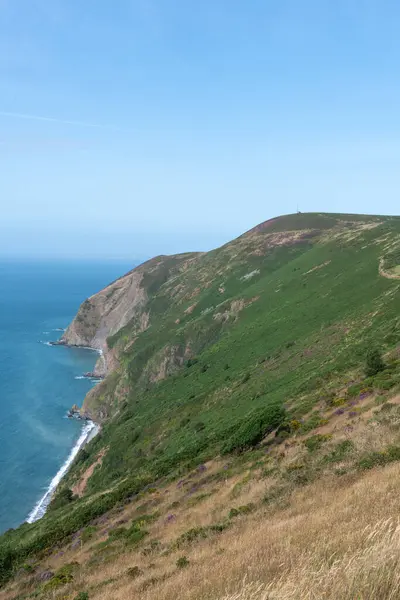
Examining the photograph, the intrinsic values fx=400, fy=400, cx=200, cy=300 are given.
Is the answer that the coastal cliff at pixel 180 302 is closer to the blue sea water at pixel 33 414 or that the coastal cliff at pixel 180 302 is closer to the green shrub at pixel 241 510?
the blue sea water at pixel 33 414

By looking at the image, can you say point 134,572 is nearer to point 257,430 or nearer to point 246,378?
point 257,430

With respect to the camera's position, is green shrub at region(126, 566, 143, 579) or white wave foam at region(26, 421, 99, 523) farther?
white wave foam at region(26, 421, 99, 523)

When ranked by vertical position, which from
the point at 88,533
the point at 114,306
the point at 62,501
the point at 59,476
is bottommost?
the point at 59,476

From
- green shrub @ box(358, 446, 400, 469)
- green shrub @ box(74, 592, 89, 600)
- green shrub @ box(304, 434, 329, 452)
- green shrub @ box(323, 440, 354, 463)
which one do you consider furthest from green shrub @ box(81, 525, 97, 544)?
green shrub @ box(358, 446, 400, 469)

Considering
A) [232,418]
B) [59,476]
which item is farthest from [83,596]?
[59,476]

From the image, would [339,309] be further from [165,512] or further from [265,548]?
[265,548]

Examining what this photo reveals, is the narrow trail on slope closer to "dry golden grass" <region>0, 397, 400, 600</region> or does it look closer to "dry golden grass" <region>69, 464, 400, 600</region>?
"dry golden grass" <region>0, 397, 400, 600</region>

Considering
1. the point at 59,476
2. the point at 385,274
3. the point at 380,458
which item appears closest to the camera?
the point at 380,458
